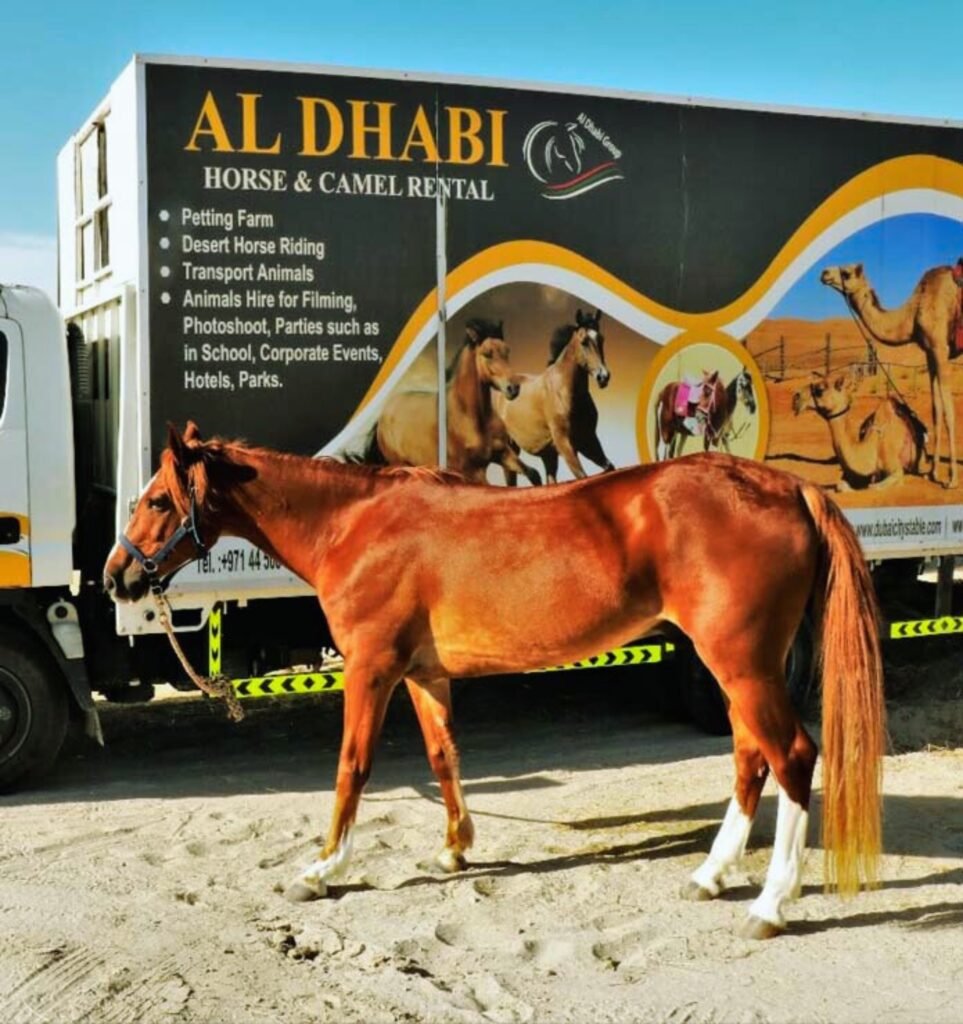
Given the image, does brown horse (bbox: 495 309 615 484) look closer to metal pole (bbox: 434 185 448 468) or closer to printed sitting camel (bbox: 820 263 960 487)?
metal pole (bbox: 434 185 448 468)

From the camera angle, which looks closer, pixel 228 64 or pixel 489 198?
pixel 228 64

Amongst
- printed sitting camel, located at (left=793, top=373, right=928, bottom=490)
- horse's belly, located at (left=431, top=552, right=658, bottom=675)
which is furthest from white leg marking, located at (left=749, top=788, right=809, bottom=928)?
printed sitting camel, located at (left=793, top=373, right=928, bottom=490)

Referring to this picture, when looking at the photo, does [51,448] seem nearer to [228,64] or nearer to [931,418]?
[228,64]

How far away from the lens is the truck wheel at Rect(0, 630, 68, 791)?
6684 mm

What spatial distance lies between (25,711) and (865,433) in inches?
206

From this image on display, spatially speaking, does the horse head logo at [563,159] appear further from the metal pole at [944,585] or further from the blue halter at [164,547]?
the metal pole at [944,585]

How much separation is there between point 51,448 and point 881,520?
504cm

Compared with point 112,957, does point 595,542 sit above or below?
above

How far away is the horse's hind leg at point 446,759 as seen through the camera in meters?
5.57

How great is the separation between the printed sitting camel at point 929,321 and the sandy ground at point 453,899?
2057 millimetres

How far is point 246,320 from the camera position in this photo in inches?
265

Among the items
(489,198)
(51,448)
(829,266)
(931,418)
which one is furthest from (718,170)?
(51,448)

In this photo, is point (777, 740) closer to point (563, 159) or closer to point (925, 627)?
point (563, 159)

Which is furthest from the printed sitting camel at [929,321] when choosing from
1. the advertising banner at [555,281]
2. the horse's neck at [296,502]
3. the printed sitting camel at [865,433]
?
the horse's neck at [296,502]
